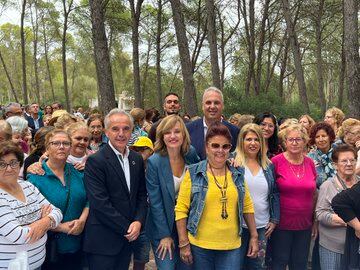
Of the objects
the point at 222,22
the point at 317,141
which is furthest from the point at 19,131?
the point at 222,22

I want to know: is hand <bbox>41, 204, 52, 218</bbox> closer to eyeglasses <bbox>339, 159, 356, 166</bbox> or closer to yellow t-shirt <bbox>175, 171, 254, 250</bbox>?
yellow t-shirt <bbox>175, 171, 254, 250</bbox>

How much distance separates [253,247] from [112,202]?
1.45 m

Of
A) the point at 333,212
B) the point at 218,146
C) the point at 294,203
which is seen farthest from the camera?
the point at 294,203

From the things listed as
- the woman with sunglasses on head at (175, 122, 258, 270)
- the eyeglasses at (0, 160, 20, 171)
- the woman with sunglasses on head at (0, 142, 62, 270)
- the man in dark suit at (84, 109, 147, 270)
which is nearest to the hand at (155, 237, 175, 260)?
the woman with sunglasses on head at (175, 122, 258, 270)

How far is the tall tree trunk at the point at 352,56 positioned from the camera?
966cm

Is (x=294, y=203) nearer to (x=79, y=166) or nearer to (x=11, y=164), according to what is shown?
(x=79, y=166)

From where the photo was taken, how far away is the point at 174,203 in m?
3.49

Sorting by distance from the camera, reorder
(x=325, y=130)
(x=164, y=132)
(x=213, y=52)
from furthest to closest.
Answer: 1. (x=213, y=52)
2. (x=325, y=130)
3. (x=164, y=132)

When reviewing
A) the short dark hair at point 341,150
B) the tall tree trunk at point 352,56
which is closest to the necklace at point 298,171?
the short dark hair at point 341,150

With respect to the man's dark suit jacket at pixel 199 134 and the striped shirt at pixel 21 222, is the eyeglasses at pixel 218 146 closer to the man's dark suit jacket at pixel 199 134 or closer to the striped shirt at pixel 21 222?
the man's dark suit jacket at pixel 199 134

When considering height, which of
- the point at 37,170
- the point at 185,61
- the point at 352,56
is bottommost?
the point at 37,170

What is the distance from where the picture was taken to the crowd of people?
10.4ft

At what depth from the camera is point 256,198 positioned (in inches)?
151

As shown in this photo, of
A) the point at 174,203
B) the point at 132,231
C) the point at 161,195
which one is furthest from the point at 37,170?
the point at 174,203
